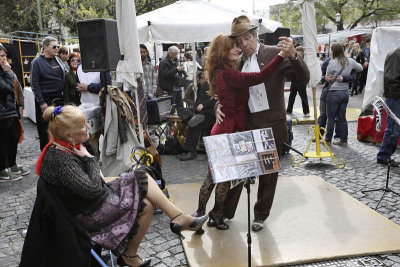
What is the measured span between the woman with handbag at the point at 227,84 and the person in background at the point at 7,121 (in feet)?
10.9

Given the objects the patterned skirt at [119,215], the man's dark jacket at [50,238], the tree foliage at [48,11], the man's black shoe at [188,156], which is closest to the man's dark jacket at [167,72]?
the man's black shoe at [188,156]

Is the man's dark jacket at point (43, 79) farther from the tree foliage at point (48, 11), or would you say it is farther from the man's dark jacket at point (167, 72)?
the tree foliage at point (48, 11)

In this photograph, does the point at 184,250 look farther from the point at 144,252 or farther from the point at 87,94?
the point at 87,94

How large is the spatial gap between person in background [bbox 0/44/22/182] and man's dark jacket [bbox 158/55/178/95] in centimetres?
418

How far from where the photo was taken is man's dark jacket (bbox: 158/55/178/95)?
29.6 ft

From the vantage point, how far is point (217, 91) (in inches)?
135

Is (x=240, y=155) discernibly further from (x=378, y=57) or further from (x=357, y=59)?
(x=357, y=59)

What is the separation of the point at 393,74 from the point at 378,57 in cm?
324

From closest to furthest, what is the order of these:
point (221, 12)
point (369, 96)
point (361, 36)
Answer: point (221, 12) → point (369, 96) → point (361, 36)

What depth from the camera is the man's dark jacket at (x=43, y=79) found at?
5.77 metres

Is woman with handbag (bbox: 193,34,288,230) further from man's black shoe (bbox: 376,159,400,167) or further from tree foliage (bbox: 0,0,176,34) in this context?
tree foliage (bbox: 0,0,176,34)

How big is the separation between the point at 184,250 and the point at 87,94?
3.59m

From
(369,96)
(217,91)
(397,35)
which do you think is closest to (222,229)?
(217,91)

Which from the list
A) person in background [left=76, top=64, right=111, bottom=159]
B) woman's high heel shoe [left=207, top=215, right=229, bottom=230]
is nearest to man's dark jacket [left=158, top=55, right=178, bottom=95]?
person in background [left=76, top=64, right=111, bottom=159]
